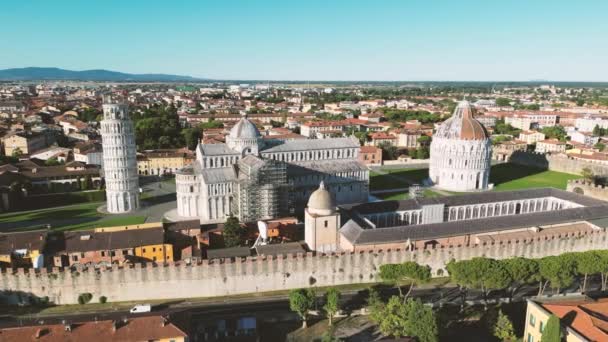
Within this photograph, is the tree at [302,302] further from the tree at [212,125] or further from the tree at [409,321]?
the tree at [212,125]

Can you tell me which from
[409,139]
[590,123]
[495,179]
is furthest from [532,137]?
[495,179]

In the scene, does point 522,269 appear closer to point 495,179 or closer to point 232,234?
point 232,234

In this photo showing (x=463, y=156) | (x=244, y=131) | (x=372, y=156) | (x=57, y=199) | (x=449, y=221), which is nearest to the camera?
(x=449, y=221)

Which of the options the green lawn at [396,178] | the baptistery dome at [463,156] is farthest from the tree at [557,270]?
the baptistery dome at [463,156]

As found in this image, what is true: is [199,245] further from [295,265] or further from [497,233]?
[497,233]

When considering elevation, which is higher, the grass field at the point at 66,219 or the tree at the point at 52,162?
the tree at the point at 52,162

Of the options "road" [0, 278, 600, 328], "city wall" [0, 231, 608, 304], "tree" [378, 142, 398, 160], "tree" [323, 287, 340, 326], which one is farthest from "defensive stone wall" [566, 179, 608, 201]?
"tree" [323, 287, 340, 326]
